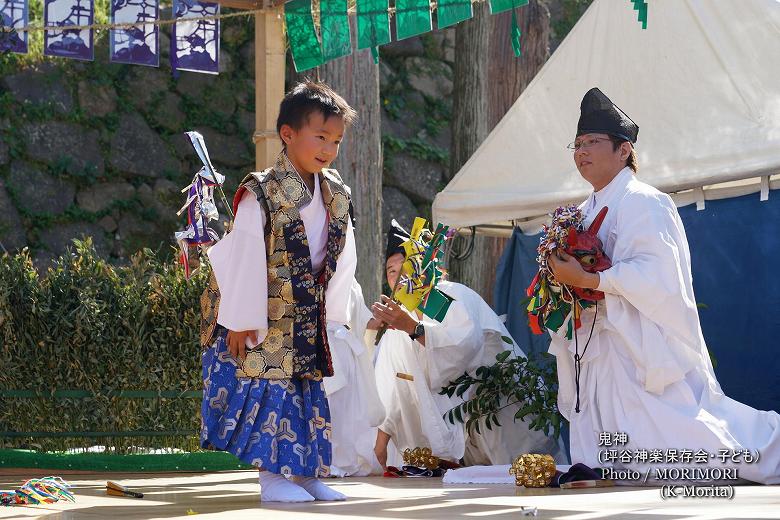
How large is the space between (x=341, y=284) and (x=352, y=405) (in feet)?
7.64

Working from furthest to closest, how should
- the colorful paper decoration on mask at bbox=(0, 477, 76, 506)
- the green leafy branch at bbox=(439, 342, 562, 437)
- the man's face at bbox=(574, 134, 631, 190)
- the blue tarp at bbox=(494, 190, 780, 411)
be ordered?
the green leafy branch at bbox=(439, 342, 562, 437) < the blue tarp at bbox=(494, 190, 780, 411) < the man's face at bbox=(574, 134, 631, 190) < the colorful paper decoration on mask at bbox=(0, 477, 76, 506)

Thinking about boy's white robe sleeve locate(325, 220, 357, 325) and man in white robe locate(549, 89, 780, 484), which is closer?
boy's white robe sleeve locate(325, 220, 357, 325)

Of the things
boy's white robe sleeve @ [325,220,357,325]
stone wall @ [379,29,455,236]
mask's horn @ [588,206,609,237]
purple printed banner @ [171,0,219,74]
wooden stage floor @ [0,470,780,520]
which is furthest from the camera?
stone wall @ [379,29,455,236]

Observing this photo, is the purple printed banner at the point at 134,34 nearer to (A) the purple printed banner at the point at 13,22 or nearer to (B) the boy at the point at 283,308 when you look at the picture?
(A) the purple printed banner at the point at 13,22

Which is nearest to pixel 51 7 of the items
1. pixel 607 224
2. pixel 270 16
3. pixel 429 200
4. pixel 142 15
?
pixel 142 15

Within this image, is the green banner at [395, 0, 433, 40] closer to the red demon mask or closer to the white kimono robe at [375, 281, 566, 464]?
the white kimono robe at [375, 281, 566, 464]

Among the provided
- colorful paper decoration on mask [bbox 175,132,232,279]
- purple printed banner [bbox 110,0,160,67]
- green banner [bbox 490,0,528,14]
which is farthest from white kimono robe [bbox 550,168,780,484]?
purple printed banner [bbox 110,0,160,67]

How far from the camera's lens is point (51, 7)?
25.1 feet

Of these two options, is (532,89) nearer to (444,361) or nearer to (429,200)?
(444,361)

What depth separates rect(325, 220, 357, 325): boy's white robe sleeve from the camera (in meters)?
4.59

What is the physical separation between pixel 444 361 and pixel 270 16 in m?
2.35

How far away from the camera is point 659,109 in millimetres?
6469

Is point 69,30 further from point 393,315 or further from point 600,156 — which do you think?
point 600,156

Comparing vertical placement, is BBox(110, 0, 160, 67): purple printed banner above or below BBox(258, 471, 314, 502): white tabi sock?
above
